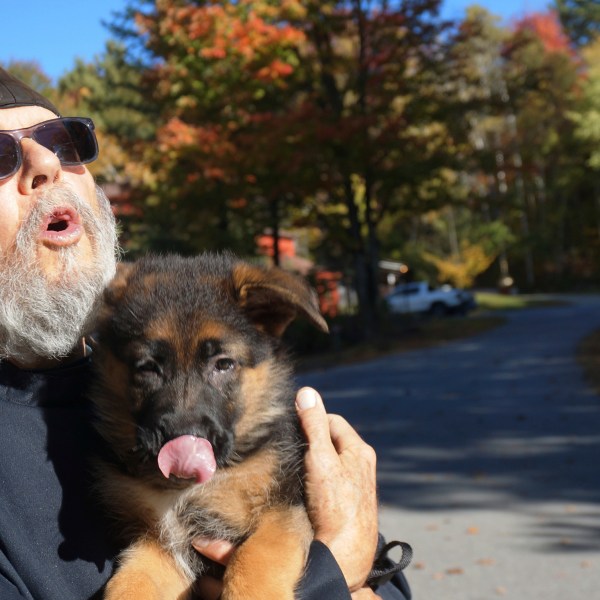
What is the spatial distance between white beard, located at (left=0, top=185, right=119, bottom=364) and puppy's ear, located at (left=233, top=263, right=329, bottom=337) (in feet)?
1.57

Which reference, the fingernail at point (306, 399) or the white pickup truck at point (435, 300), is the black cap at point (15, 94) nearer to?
the fingernail at point (306, 399)

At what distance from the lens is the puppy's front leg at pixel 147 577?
237cm

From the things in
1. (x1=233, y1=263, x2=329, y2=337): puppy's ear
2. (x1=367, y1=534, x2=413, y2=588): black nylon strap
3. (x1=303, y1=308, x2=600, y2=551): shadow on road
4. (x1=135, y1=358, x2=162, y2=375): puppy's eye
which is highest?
(x1=233, y1=263, x2=329, y2=337): puppy's ear

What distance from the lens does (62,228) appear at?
2.83m

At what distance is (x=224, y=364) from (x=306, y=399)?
0.34 m

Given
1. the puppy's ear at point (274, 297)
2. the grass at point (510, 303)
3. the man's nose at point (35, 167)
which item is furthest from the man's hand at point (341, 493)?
the grass at point (510, 303)

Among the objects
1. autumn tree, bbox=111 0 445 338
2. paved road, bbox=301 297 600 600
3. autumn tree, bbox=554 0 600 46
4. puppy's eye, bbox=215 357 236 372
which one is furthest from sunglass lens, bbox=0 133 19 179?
autumn tree, bbox=554 0 600 46

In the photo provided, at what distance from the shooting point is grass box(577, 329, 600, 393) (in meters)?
14.9

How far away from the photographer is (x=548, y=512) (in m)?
7.60

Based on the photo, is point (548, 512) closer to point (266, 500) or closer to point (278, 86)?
point (266, 500)

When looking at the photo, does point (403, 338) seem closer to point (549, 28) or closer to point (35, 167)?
point (35, 167)

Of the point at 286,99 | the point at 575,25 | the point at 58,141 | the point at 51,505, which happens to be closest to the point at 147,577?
the point at 51,505

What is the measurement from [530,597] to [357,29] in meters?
15.7

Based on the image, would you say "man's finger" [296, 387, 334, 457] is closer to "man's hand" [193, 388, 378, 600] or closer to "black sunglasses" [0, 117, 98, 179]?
"man's hand" [193, 388, 378, 600]
